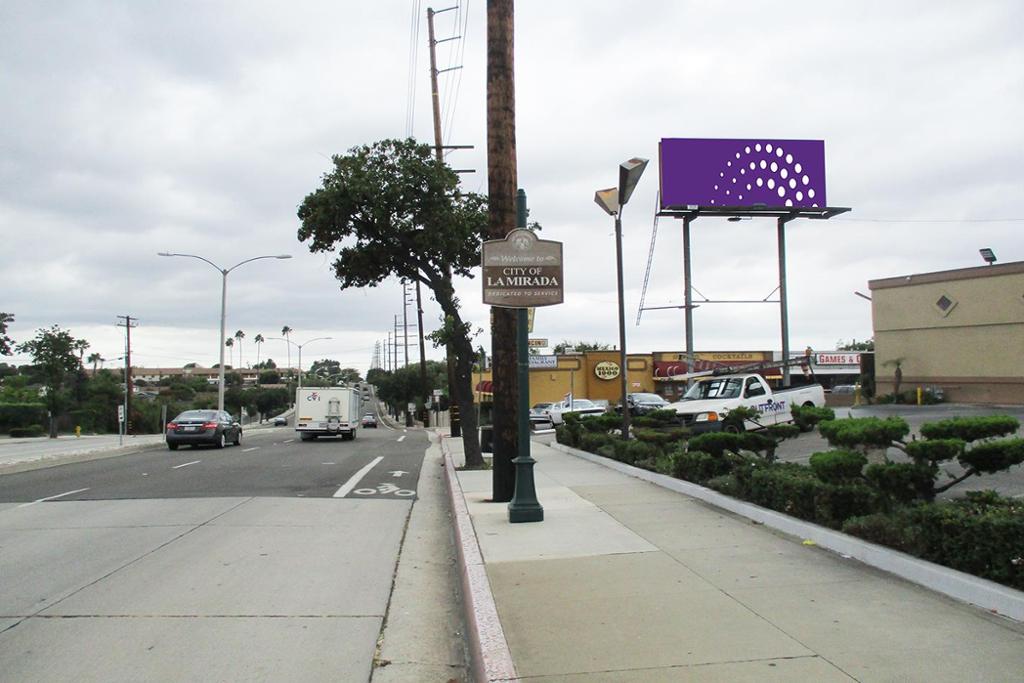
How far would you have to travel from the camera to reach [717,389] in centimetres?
2184

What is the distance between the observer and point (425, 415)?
64.5 meters

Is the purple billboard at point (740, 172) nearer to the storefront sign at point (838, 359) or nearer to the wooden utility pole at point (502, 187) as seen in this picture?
the wooden utility pole at point (502, 187)

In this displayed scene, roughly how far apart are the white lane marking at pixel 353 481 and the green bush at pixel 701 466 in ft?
18.8

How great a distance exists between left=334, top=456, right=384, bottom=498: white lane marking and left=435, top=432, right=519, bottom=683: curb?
6.06 m

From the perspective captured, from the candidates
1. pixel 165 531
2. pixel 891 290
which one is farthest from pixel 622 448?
pixel 891 290

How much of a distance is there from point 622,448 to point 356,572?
834 cm

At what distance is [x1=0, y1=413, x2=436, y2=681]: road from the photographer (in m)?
5.50

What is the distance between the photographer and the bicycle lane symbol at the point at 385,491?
14.5 metres

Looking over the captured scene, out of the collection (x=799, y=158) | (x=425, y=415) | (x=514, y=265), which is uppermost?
(x=799, y=158)

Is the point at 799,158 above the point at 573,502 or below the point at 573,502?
above

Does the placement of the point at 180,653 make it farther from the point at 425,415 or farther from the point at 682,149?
the point at 425,415

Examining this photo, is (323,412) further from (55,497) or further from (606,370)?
(606,370)

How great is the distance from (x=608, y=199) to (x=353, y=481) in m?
7.44

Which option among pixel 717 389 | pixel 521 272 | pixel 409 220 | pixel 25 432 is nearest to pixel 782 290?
pixel 717 389
